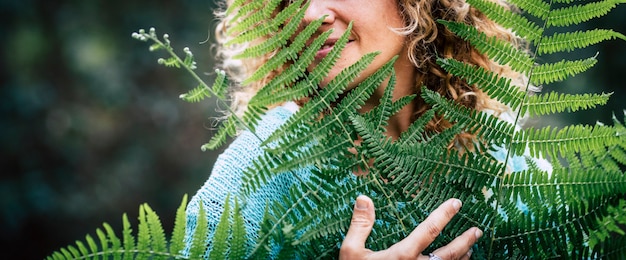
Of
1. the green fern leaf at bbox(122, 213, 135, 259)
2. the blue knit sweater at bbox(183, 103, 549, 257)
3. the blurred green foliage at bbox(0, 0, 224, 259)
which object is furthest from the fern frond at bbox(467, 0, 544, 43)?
the blurred green foliage at bbox(0, 0, 224, 259)

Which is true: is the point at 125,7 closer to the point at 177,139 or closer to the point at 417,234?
the point at 177,139

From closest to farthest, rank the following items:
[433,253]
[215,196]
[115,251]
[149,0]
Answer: [115,251], [433,253], [215,196], [149,0]

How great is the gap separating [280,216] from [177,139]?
16.1 feet

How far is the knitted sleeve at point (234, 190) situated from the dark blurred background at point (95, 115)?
4054 mm

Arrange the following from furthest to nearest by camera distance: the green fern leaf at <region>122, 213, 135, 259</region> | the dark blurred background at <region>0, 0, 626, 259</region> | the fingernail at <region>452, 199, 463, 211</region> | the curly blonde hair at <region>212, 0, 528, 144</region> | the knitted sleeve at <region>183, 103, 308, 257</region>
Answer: the dark blurred background at <region>0, 0, 626, 259</region> < the curly blonde hair at <region>212, 0, 528, 144</region> < the knitted sleeve at <region>183, 103, 308, 257</region> < the fingernail at <region>452, 199, 463, 211</region> < the green fern leaf at <region>122, 213, 135, 259</region>

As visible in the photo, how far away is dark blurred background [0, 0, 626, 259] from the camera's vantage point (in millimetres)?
5109

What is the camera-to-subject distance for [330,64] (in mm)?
843

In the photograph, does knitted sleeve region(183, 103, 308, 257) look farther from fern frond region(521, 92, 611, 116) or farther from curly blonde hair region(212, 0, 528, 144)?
fern frond region(521, 92, 611, 116)

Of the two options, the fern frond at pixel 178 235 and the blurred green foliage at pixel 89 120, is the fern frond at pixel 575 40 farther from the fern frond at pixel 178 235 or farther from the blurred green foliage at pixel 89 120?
the blurred green foliage at pixel 89 120

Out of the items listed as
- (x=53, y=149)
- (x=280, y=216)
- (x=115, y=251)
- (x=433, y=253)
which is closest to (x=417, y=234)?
(x=433, y=253)

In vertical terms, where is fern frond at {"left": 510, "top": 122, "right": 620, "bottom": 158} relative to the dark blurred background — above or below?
below

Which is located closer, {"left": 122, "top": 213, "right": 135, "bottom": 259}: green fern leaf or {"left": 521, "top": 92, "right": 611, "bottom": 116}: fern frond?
{"left": 122, "top": 213, "right": 135, "bottom": 259}: green fern leaf

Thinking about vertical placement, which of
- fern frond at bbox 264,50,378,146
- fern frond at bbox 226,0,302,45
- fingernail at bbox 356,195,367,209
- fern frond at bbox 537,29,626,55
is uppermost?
fern frond at bbox 226,0,302,45

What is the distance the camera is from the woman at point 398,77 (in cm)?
78
